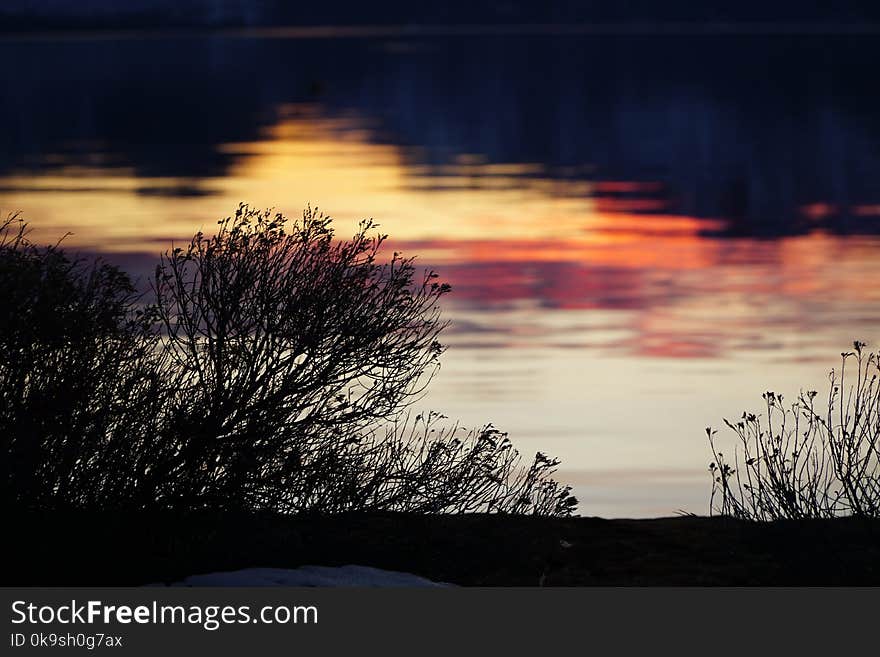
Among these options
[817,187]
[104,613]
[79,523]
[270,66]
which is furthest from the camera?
[270,66]

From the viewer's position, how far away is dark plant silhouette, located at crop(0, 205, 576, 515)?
420 inches

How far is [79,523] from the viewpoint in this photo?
35.3 feet

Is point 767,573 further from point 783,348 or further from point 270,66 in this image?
point 270,66

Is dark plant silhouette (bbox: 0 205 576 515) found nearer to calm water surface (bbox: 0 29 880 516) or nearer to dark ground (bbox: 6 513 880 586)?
dark ground (bbox: 6 513 880 586)

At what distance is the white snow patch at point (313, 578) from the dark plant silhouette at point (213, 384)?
0.61 metres

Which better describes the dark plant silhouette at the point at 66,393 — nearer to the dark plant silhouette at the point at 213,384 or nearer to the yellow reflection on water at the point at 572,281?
the dark plant silhouette at the point at 213,384

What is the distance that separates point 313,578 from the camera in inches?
420

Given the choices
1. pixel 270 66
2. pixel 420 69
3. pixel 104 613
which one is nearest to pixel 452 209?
pixel 104 613

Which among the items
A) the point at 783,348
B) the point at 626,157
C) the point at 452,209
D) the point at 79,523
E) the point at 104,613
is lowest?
the point at 104,613

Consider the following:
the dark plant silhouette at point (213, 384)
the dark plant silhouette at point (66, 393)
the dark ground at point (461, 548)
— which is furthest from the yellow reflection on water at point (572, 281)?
the dark plant silhouette at point (66, 393)

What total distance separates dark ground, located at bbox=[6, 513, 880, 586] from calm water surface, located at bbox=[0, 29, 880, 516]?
141 cm

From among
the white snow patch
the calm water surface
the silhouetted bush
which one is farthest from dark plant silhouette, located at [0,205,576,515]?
the calm water surface

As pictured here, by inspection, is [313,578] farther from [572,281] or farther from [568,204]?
[568,204]

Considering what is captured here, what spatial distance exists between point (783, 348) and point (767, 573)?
886 cm
